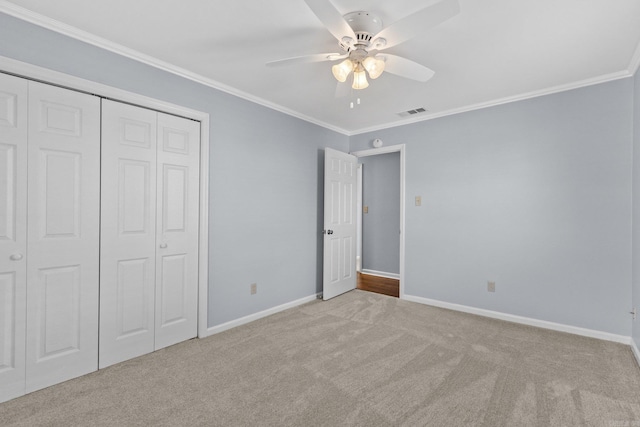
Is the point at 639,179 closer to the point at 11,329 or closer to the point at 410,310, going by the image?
the point at 410,310

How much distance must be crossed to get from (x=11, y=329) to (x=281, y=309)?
237 centimetres

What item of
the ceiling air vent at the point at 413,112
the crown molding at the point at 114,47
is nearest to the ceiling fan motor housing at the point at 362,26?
the crown molding at the point at 114,47

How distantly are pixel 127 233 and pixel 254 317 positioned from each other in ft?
5.28

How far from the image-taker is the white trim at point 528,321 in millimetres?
2852

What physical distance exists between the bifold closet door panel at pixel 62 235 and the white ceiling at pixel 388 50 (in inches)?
24.2

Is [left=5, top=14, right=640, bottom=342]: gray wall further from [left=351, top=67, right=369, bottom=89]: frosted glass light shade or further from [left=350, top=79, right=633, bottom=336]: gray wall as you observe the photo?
[left=351, top=67, right=369, bottom=89]: frosted glass light shade

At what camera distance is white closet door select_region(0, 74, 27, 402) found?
1.93 m

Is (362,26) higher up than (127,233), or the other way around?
(362,26)

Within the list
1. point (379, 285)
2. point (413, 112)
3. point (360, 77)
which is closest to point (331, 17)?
point (360, 77)

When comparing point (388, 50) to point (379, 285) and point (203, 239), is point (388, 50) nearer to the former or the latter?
point (203, 239)

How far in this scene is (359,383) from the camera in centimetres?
215

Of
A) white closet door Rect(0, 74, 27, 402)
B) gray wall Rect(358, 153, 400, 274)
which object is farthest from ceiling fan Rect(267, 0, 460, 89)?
gray wall Rect(358, 153, 400, 274)

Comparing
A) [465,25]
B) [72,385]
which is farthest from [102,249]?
[465,25]

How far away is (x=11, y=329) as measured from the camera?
1.97m
